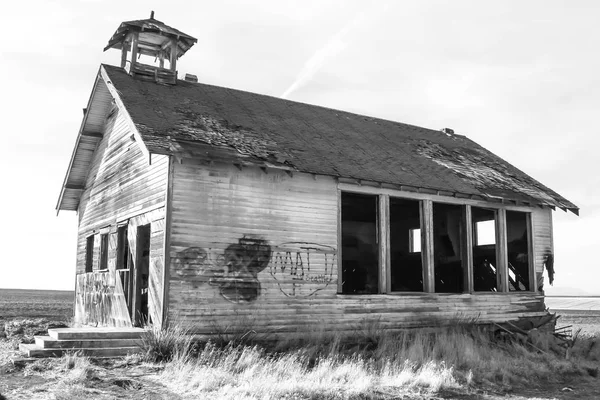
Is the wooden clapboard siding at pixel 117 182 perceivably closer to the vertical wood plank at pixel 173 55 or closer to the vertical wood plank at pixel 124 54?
the vertical wood plank at pixel 124 54

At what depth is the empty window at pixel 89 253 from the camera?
762 inches

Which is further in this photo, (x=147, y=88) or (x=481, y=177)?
(x=481, y=177)

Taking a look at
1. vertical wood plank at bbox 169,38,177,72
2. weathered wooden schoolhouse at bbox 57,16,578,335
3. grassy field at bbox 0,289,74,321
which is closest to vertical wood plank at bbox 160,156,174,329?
weathered wooden schoolhouse at bbox 57,16,578,335

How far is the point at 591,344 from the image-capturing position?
17.1m

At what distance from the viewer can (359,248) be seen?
2295cm

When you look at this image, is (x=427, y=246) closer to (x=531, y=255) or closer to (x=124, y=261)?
(x=531, y=255)

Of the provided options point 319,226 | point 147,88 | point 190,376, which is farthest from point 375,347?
point 147,88

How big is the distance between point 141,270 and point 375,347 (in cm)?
581

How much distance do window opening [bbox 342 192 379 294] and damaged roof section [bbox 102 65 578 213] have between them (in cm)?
282

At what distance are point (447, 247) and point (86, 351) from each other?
13.5 m

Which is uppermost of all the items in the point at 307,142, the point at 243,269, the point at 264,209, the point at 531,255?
the point at 307,142

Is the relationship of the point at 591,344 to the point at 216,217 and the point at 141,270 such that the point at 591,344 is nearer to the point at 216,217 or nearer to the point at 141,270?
the point at 216,217

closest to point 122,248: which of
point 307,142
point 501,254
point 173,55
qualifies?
point 307,142

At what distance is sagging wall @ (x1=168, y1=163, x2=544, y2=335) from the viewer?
511 inches
